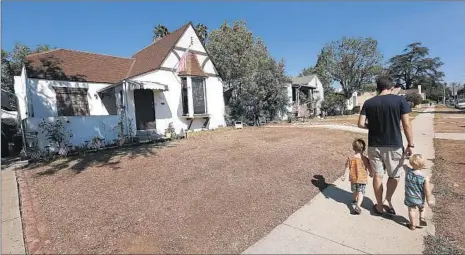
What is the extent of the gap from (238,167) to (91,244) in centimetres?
366

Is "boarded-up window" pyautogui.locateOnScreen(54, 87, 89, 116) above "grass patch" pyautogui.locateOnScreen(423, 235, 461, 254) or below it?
above

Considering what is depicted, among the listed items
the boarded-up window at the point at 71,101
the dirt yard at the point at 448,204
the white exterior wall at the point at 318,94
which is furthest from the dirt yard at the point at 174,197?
the white exterior wall at the point at 318,94

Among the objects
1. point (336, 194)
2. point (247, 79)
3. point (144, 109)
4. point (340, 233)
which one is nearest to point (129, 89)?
point (144, 109)

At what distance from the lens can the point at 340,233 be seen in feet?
11.1

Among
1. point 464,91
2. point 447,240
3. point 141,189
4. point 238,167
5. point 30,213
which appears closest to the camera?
point 447,240

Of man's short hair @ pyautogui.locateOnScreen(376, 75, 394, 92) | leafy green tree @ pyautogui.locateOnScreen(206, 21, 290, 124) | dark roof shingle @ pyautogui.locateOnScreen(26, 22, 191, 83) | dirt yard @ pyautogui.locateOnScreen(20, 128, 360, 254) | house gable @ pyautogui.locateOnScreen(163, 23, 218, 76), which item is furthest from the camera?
leafy green tree @ pyautogui.locateOnScreen(206, 21, 290, 124)

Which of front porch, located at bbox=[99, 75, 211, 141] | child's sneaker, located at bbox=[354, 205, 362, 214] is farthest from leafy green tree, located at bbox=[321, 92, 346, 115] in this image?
child's sneaker, located at bbox=[354, 205, 362, 214]

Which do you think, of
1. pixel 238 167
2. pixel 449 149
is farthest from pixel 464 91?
pixel 238 167

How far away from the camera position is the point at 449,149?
7.98 metres

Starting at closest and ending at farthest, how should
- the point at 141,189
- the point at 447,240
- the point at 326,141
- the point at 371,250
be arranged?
the point at 371,250 → the point at 447,240 → the point at 141,189 → the point at 326,141

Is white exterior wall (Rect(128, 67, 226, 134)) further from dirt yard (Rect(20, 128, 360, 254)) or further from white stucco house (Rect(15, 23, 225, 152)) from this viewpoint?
dirt yard (Rect(20, 128, 360, 254))

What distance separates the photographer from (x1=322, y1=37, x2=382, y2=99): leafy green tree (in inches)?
1464

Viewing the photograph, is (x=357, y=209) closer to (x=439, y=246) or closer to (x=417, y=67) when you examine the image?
(x=439, y=246)

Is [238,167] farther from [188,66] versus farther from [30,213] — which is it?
[188,66]
